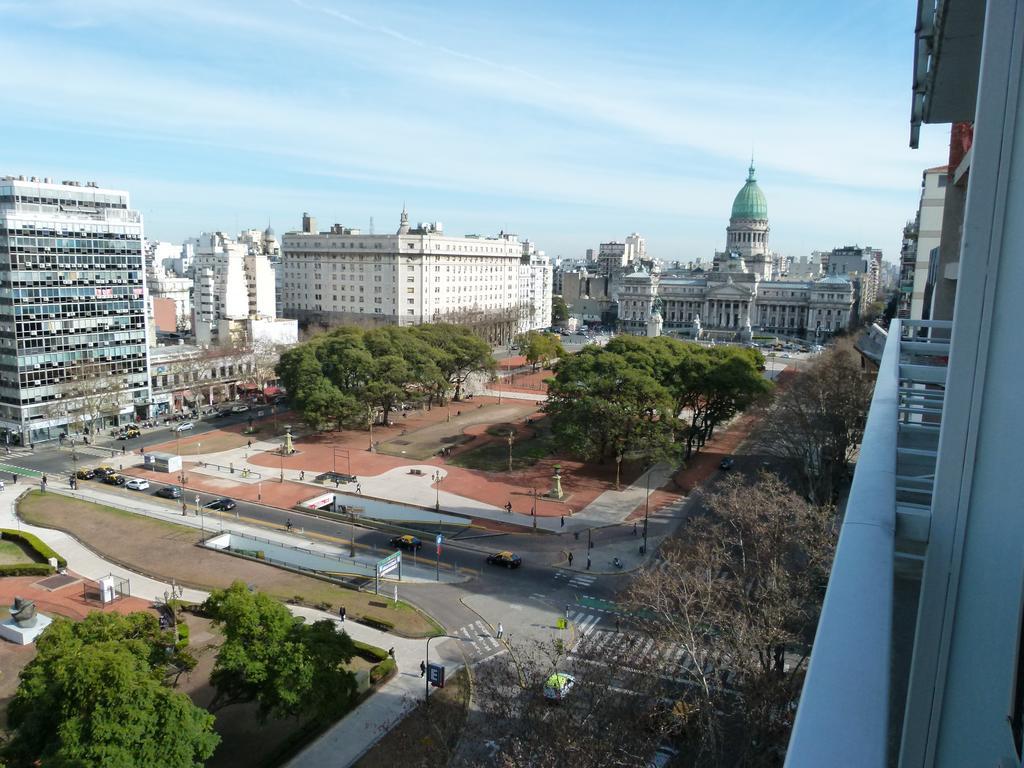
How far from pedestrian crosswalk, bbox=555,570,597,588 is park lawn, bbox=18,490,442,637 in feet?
21.6

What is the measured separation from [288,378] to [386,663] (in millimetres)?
34648

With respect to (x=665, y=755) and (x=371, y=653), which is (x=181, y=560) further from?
(x=665, y=755)

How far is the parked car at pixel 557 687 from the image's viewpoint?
16.1m

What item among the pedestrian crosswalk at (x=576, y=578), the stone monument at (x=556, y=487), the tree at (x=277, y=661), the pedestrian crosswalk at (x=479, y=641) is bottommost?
the pedestrian crosswalk at (x=479, y=641)

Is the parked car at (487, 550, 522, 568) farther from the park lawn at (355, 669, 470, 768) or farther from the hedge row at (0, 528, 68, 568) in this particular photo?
the hedge row at (0, 528, 68, 568)

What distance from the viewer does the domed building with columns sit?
4924 inches

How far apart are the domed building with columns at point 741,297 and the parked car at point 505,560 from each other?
308ft

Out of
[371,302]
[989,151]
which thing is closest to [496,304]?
[371,302]

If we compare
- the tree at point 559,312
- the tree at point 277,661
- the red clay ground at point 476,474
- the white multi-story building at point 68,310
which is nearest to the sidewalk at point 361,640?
the tree at point 277,661

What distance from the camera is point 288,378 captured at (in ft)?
181

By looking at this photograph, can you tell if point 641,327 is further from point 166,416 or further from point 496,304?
point 166,416

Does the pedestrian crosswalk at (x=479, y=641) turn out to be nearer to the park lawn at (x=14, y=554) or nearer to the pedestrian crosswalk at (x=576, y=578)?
the pedestrian crosswalk at (x=576, y=578)

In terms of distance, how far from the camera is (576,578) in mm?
31609

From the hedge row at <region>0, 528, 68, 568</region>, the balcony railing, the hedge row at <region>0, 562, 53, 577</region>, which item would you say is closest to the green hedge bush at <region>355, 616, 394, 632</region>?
the hedge row at <region>0, 528, 68, 568</region>
